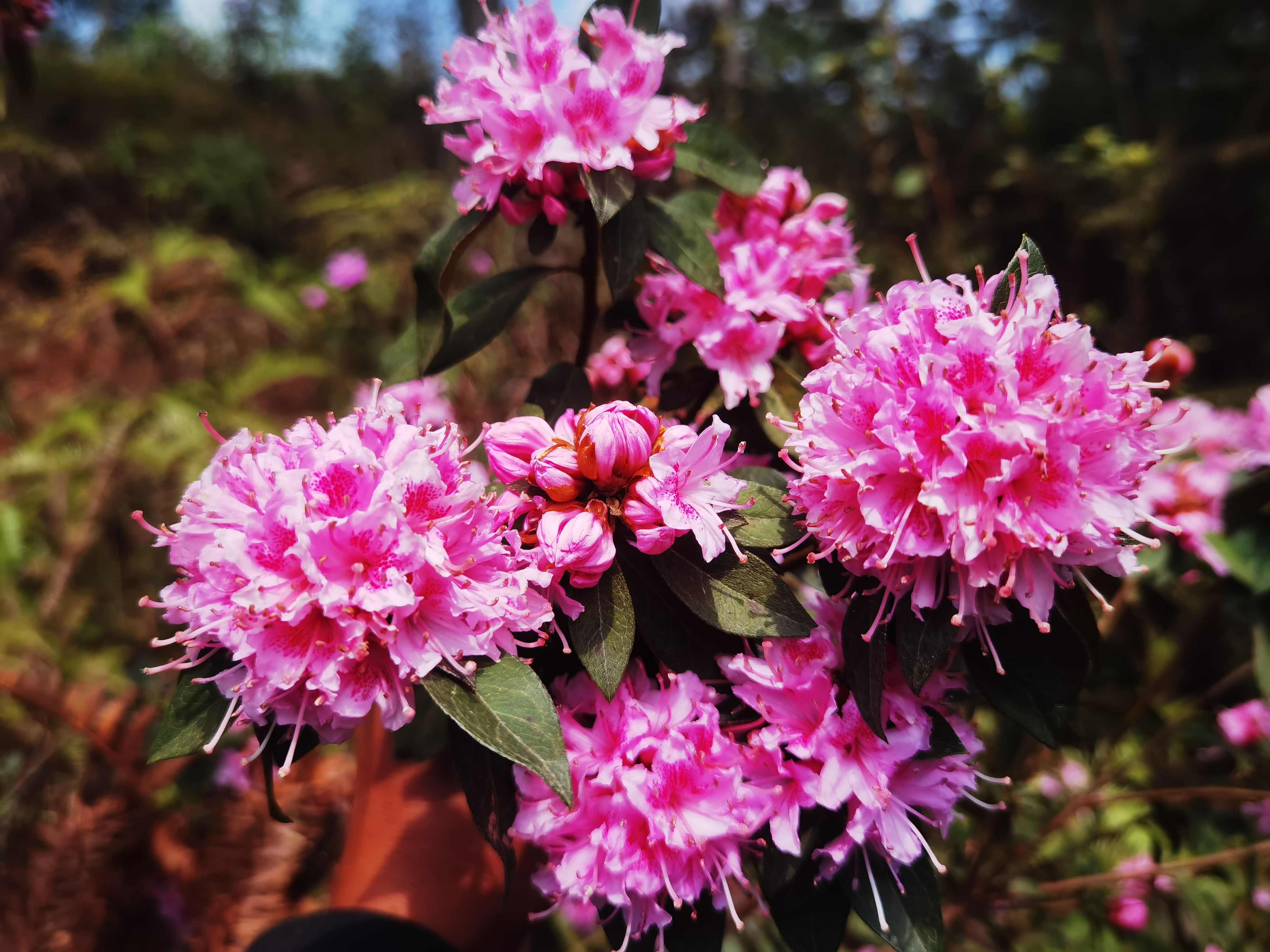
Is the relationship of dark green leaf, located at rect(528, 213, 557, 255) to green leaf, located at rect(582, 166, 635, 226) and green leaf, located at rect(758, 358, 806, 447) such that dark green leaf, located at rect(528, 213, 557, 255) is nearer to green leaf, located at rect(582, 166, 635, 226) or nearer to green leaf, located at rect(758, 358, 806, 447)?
green leaf, located at rect(582, 166, 635, 226)

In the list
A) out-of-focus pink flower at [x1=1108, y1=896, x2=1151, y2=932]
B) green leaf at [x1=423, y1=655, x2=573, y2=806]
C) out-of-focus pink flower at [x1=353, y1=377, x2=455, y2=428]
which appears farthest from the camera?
out-of-focus pink flower at [x1=1108, y1=896, x2=1151, y2=932]

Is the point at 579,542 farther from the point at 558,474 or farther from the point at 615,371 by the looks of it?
the point at 615,371

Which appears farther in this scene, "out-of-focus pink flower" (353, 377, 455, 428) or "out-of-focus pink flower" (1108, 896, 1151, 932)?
"out-of-focus pink flower" (1108, 896, 1151, 932)

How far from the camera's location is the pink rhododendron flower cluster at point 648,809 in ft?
1.94

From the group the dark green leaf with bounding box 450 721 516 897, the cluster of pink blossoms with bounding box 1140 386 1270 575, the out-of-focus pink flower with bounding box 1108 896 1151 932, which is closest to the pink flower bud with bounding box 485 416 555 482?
the dark green leaf with bounding box 450 721 516 897

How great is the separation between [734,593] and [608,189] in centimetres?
39

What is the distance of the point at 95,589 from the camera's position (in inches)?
110

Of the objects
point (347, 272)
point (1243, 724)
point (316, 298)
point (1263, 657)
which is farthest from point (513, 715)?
point (316, 298)

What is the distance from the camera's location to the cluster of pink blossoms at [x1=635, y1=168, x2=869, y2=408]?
0.77m

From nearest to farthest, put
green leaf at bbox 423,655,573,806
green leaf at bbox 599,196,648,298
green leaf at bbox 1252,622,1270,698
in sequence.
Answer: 1. green leaf at bbox 423,655,573,806
2. green leaf at bbox 599,196,648,298
3. green leaf at bbox 1252,622,1270,698

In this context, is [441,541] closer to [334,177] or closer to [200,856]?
[200,856]

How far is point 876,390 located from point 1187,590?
4.18 ft

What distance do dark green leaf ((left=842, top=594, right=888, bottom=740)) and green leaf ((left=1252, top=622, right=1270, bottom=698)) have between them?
0.74 m

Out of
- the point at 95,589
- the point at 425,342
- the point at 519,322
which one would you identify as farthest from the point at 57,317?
the point at 425,342
